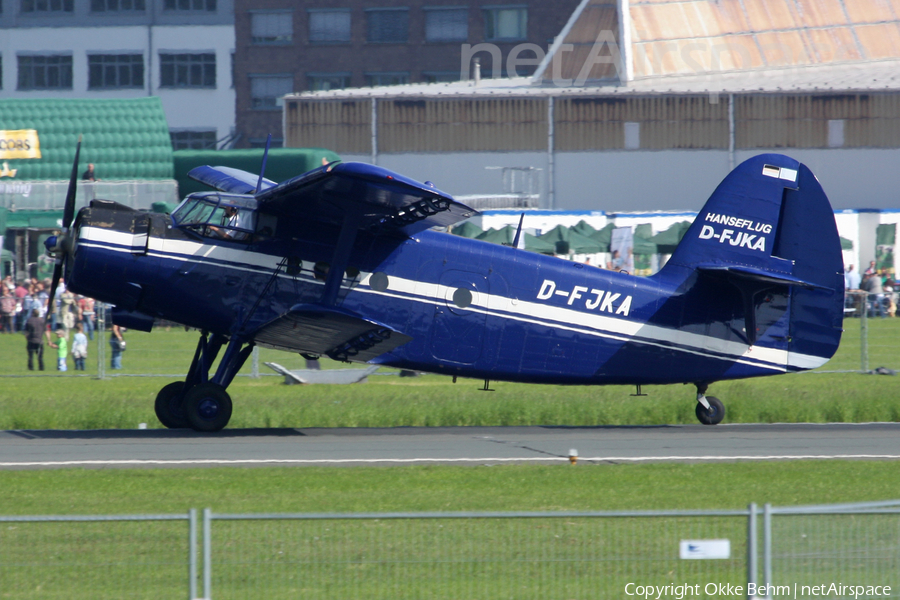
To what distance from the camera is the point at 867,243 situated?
41469mm

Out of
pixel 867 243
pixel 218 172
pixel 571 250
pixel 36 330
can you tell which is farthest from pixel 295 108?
pixel 218 172

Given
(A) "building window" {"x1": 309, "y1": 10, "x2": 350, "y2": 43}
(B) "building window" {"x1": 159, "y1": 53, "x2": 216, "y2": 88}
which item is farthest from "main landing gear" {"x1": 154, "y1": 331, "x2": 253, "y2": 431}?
(B) "building window" {"x1": 159, "y1": 53, "x2": 216, "y2": 88}

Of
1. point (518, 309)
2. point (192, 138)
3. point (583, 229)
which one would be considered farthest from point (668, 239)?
point (192, 138)

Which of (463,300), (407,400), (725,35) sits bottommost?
(407,400)

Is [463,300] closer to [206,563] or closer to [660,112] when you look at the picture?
[206,563]

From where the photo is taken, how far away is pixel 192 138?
7594 cm

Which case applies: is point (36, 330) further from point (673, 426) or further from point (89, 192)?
point (89, 192)

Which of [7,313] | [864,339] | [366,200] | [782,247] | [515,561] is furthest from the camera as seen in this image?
[7,313]

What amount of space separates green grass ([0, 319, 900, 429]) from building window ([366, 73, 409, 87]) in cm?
5352

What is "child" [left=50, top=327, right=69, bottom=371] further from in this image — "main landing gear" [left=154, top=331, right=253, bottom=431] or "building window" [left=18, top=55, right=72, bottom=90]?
"building window" [left=18, top=55, right=72, bottom=90]

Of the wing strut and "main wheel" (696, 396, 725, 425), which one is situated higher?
the wing strut

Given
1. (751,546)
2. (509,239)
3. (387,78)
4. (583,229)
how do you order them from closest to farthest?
(751,546)
(509,239)
(583,229)
(387,78)

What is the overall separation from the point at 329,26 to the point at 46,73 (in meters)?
20.5

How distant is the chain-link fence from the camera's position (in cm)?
596
